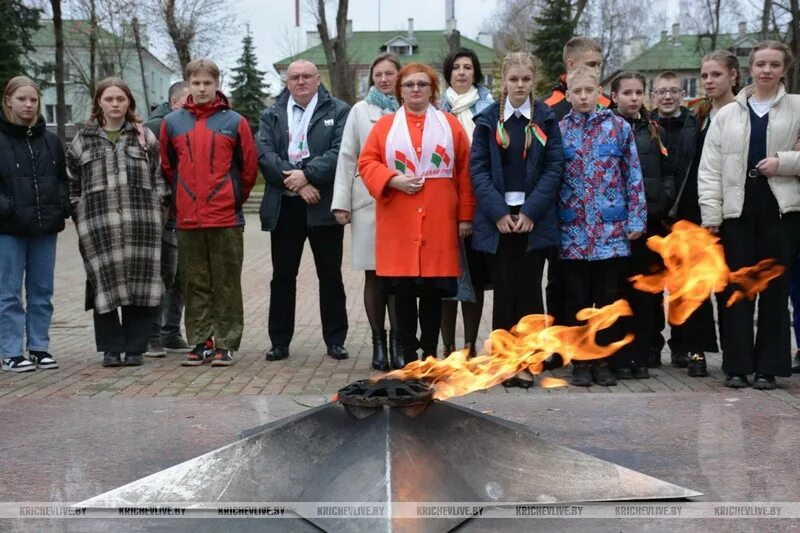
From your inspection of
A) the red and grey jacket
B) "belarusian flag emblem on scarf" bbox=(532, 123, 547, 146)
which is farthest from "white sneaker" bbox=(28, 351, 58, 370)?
"belarusian flag emblem on scarf" bbox=(532, 123, 547, 146)

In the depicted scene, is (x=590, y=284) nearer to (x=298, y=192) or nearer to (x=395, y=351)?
(x=395, y=351)

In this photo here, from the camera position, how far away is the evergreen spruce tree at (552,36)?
45906 millimetres

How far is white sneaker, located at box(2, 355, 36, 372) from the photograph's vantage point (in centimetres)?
733

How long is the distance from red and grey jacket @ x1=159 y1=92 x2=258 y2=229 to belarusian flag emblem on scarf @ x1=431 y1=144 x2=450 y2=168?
5.66ft

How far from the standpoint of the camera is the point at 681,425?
17.5ft

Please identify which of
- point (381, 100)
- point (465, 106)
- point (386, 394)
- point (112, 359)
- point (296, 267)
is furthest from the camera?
point (296, 267)

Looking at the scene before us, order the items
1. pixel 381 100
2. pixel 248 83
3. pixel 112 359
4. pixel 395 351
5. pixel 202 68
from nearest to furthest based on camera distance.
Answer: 1. pixel 395 351
2. pixel 381 100
3. pixel 202 68
4. pixel 112 359
5. pixel 248 83

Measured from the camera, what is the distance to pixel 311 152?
7625 millimetres

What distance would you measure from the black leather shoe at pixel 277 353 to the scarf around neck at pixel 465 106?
2.35 m

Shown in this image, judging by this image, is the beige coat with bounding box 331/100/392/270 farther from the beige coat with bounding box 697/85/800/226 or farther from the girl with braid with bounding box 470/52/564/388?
the beige coat with bounding box 697/85/800/226

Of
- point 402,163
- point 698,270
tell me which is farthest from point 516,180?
point 698,270

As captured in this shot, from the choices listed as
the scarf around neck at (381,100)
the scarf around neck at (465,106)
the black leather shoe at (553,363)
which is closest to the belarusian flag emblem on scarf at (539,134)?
the scarf around neck at (465,106)

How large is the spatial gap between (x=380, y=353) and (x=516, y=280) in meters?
1.39

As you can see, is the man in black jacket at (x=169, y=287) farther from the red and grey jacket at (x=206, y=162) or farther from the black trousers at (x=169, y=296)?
the red and grey jacket at (x=206, y=162)
